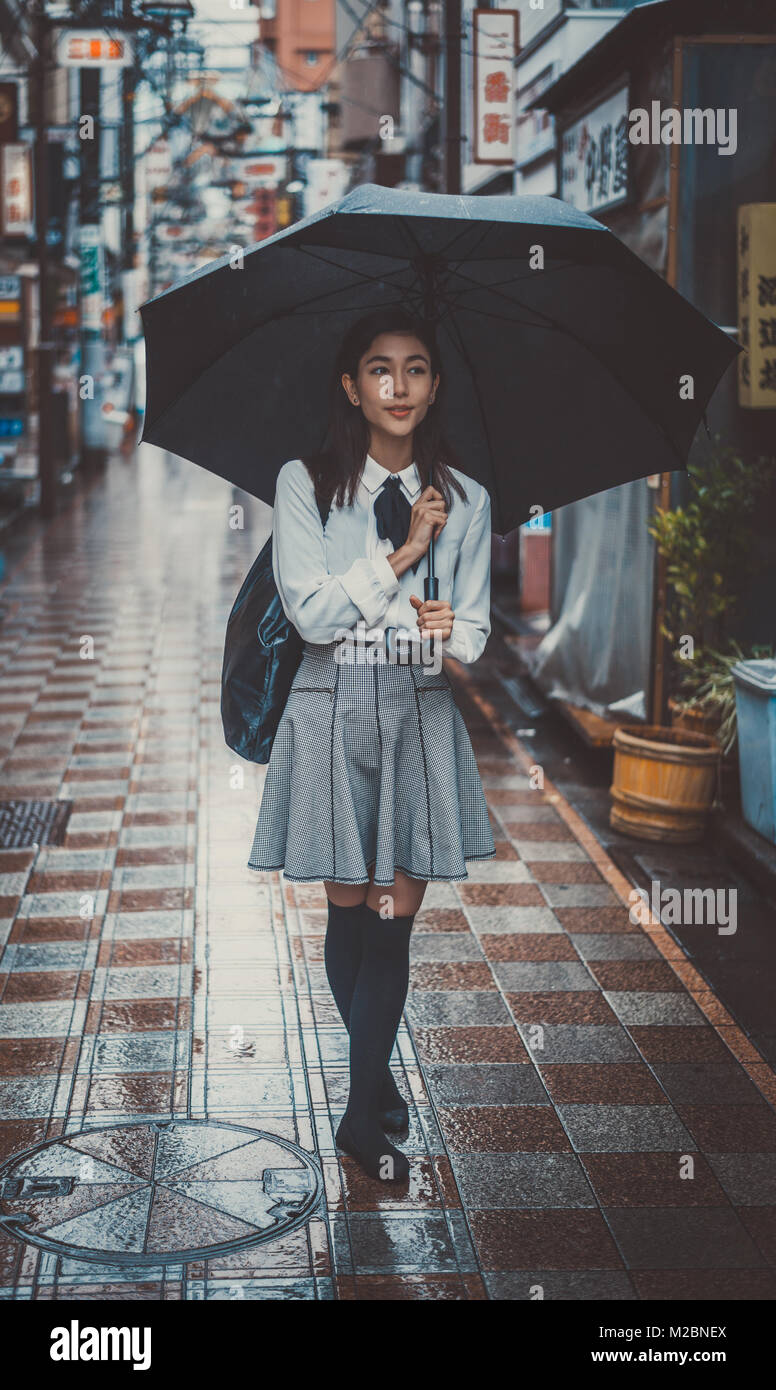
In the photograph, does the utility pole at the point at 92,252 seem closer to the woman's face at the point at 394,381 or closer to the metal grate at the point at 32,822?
the metal grate at the point at 32,822

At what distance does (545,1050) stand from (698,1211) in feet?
3.85

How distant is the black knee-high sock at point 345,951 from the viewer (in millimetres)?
4418

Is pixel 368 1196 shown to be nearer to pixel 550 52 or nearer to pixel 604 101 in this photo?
pixel 604 101

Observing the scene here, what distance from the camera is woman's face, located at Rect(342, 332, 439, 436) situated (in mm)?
4086

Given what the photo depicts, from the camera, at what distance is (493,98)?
15164 millimetres

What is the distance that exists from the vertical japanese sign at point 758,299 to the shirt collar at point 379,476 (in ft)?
14.5

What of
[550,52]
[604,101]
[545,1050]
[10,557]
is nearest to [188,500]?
[10,557]

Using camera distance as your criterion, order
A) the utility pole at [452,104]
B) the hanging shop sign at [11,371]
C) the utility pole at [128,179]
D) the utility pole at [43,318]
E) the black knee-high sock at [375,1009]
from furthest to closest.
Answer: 1. the utility pole at [128,179]
2. the hanging shop sign at [11,371]
3. the utility pole at [43,318]
4. the utility pole at [452,104]
5. the black knee-high sock at [375,1009]

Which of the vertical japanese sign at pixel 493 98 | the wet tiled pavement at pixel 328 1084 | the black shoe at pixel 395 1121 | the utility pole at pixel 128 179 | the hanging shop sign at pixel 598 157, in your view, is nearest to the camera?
the wet tiled pavement at pixel 328 1084

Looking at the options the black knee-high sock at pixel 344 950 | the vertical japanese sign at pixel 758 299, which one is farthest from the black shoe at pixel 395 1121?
the vertical japanese sign at pixel 758 299

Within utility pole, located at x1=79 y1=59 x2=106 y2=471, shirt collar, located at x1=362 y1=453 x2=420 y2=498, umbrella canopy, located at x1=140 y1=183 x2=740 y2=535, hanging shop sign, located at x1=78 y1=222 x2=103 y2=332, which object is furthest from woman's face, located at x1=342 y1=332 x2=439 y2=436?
hanging shop sign, located at x1=78 y1=222 x2=103 y2=332

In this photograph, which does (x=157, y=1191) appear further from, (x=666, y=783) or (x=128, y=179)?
(x=128, y=179)

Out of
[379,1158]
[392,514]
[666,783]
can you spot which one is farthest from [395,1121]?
[666,783]

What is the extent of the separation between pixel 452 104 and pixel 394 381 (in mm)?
13111
